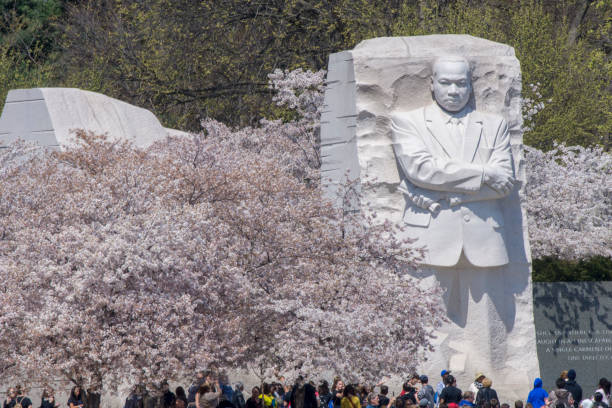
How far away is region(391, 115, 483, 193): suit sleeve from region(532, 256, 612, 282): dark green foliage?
12.4 ft

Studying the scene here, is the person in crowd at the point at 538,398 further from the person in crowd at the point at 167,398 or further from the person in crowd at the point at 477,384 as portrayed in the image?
the person in crowd at the point at 167,398

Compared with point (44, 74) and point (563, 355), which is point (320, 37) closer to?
point (44, 74)

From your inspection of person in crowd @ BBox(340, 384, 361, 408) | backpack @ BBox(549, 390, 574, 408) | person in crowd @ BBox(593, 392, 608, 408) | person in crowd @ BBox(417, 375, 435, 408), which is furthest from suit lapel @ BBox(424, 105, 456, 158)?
person in crowd @ BBox(340, 384, 361, 408)

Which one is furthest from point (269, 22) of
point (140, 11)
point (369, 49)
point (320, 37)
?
point (369, 49)

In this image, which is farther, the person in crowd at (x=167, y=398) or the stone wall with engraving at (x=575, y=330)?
the stone wall with engraving at (x=575, y=330)

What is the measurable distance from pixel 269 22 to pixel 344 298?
1525cm

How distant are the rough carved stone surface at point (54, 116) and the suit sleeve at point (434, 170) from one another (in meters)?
4.49

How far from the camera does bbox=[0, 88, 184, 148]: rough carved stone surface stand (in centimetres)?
1928

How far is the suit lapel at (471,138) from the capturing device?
1783 cm

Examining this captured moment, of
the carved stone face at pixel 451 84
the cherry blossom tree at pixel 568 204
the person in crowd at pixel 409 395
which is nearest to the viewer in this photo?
the person in crowd at pixel 409 395

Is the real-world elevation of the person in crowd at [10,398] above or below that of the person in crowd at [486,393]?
above

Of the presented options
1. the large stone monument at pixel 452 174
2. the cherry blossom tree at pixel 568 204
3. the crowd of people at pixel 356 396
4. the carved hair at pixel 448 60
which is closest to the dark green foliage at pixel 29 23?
the cherry blossom tree at pixel 568 204

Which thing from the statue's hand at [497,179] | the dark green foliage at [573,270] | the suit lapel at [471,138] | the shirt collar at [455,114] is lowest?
the dark green foliage at [573,270]

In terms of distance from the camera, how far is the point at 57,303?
12.4 m
